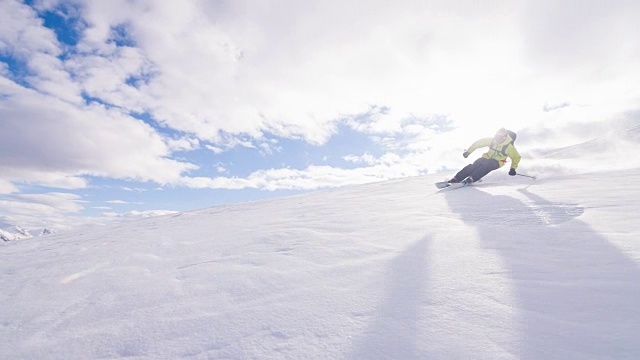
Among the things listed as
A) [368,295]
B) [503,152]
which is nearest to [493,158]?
[503,152]

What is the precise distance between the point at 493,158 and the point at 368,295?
7326 millimetres

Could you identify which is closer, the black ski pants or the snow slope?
the snow slope

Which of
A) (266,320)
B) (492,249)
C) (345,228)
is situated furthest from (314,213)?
(266,320)

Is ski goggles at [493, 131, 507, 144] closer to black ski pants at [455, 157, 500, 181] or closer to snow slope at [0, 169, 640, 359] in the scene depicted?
black ski pants at [455, 157, 500, 181]

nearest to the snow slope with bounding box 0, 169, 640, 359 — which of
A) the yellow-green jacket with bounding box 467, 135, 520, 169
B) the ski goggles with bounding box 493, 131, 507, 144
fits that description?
the yellow-green jacket with bounding box 467, 135, 520, 169

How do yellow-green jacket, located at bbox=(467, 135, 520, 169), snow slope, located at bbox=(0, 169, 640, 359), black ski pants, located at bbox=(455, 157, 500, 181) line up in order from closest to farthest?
snow slope, located at bbox=(0, 169, 640, 359) → yellow-green jacket, located at bbox=(467, 135, 520, 169) → black ski pants, located at bbox=(455, 157, 500, 181)

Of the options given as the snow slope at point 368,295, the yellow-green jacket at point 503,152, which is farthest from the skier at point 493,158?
the snow slope at point 368,295

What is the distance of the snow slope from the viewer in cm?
162

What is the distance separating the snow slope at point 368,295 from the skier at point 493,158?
359 centimetres

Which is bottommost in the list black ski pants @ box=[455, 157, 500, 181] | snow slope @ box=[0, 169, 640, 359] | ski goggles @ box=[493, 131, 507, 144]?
snow slope @ box=[0, 169, 640, 359]

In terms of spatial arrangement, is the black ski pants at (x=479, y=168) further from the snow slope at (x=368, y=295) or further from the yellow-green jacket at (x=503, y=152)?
the snow slope at (x=368, y=295)

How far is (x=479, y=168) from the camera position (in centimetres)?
795

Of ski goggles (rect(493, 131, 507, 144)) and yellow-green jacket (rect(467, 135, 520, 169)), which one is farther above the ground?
ski goggles (rect(493, 131, 507, 144))

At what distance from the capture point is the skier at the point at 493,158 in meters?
7.87
